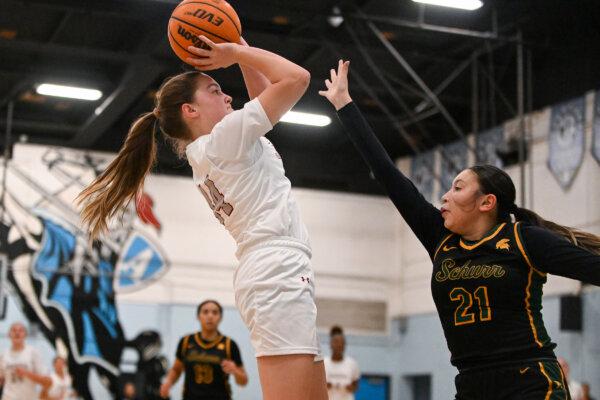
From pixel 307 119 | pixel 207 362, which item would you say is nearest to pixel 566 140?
pixel 307 119

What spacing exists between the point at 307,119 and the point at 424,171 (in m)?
3.31

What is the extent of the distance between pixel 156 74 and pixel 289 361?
11628 mm

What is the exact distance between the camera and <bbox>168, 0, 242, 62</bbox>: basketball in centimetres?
407

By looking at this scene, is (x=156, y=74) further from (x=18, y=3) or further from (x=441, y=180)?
(x=441, y=180)

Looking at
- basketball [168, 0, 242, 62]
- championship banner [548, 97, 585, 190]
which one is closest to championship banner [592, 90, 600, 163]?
championship banner [548, 97, 585, 190]

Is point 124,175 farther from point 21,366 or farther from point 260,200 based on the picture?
point 21,366

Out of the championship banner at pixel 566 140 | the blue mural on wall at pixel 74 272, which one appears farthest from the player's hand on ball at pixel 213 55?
the blue mural on wall at pixel 74 272

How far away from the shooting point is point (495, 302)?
11.6 ft

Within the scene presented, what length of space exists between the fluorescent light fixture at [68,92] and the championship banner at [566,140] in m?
7.50

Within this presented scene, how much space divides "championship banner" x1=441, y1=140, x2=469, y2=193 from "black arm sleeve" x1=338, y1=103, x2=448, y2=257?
1289 centimetres

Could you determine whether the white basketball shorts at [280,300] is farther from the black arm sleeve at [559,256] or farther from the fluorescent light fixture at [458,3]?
the fluorescent light fixture at [458,3]

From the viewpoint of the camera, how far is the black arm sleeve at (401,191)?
3.95 meters

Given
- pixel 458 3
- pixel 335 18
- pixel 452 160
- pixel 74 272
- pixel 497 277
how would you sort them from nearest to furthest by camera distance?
pixel 497 277 → pixel 458 3 → pixel 335 18 → pixel 74 272 → pixel 452 160

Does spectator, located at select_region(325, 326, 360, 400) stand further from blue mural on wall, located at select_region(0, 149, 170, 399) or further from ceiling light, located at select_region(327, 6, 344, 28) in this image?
blue mural on wall, located at select_region(0, 149, 170, 399)
